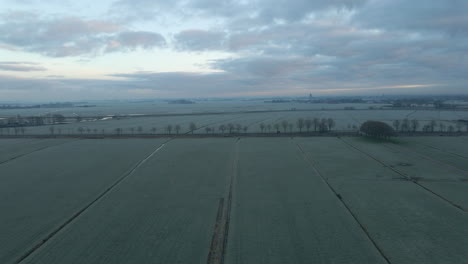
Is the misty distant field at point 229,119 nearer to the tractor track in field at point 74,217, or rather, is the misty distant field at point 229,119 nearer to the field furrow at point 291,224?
the tractor track in field at point 74,217

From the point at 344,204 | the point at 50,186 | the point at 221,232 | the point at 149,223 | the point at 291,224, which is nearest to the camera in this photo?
the point at 221,232

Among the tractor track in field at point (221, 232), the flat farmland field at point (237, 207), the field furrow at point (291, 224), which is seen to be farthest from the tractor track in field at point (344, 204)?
the tractor track in field at point (221, 232)

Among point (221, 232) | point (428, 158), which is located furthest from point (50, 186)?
point (428, 158)

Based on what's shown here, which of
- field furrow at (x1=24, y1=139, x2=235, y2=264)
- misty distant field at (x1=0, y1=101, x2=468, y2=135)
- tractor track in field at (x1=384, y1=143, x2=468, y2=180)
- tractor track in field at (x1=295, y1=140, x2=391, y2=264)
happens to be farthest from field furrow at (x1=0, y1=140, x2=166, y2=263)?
tractor track in field at (x1=384, y1=143, x2=468, y2=180)

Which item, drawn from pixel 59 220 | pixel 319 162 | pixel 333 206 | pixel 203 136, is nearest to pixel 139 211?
pixel 59 220

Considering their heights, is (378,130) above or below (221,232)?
above

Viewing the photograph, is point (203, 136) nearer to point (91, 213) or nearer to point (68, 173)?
point (68, 173)

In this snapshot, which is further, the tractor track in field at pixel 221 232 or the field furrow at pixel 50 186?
the field furrow at pixel 50 186

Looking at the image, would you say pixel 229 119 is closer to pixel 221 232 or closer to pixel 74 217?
pixel 74 217
